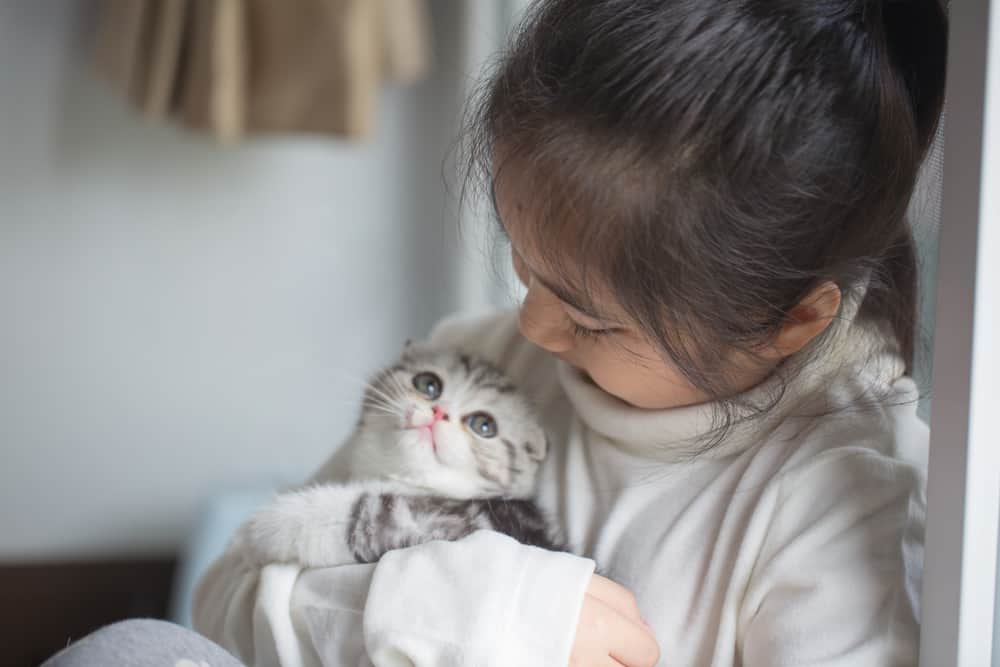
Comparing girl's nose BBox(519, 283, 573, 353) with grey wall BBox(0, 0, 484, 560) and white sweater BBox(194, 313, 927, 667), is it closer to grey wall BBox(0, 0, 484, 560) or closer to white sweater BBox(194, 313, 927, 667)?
white sweater BBox(194, 313, 927, 667)

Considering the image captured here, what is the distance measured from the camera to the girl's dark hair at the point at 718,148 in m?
0.57

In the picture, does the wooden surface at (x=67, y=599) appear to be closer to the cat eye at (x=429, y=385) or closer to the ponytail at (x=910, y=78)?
the cat eye at (x=429, y=385)

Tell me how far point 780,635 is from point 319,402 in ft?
5.36

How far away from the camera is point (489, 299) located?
79.0 inches

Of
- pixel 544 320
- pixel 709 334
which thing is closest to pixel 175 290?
pixel 544 320

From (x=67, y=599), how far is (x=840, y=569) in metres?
1.85

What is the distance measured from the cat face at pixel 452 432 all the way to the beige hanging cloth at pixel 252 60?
837 mm

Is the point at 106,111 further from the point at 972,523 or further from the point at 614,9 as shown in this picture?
the point at 972,523

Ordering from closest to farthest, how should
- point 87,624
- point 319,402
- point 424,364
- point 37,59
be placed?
point 424,364, point 37,59, point 87,624, point 319,402

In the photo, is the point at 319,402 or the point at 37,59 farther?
the point at 319,402

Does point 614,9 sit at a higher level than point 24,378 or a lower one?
higher

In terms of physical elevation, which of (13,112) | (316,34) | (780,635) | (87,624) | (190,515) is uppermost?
(316,34)

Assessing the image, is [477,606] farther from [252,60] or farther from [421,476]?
[252,60]

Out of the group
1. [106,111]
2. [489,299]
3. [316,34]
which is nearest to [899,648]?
[316,34]
